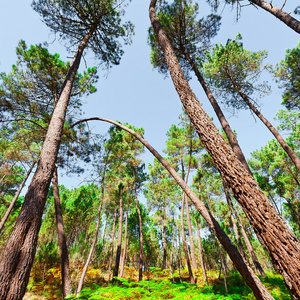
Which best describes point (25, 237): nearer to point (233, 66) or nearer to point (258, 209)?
point (258, 209)

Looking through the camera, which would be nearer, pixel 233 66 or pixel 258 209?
pixel 258 209

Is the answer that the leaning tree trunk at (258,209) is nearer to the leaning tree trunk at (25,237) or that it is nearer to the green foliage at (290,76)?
the leaning tree trunk at (25,237)

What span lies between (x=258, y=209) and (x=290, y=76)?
39.4 feet

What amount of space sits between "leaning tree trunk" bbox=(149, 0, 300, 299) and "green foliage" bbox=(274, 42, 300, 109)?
10.6 m

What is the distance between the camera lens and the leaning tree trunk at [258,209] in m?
1.43

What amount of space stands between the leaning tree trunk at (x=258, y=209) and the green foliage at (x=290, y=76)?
10645 millimetres

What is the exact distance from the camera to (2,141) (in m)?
11.7

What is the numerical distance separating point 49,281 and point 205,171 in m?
13.0

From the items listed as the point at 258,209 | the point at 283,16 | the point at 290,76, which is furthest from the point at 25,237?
the point at 290,76

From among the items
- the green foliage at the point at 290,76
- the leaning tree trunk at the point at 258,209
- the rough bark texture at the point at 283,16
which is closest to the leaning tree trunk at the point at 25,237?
the leaning tree trunk at the point at 258,209

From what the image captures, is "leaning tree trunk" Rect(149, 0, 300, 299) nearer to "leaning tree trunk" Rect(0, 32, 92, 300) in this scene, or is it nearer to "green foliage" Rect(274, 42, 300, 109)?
→ "leaning tree trunk" Rect(0, 32, 92, 300)

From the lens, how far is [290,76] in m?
9.69

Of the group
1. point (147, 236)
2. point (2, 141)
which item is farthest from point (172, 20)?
point (147, 236)

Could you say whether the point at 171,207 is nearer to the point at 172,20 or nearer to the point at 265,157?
the point at 265,157
